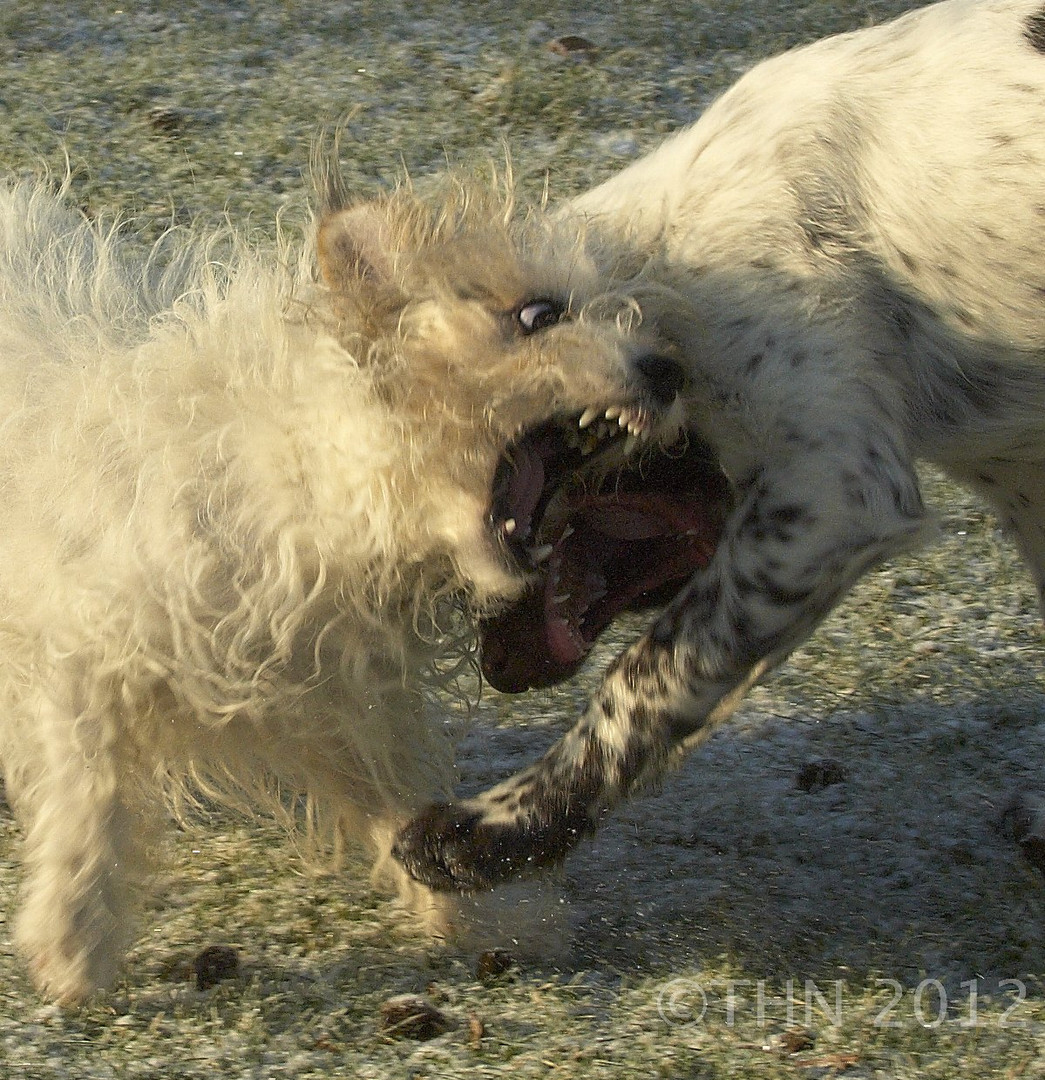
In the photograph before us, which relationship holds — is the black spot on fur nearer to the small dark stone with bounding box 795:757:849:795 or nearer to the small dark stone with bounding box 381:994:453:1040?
the small dark stone with bounding box 795:757:849:795

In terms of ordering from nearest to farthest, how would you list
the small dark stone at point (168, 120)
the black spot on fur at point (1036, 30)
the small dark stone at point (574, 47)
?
the black spot on fur at point (1036, 30)
the small dark stone at point (168, 120)
the small dark stone at point (574, 47)

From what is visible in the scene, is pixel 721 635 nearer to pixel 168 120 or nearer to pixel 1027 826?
pixel 1027 826

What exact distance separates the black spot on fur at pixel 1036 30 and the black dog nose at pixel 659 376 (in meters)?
1.08

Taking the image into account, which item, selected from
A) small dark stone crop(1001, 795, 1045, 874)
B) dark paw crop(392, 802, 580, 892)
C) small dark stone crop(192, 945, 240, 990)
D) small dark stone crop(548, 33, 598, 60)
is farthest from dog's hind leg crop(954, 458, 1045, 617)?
small dark stone crop(548, 33, 598, 60)

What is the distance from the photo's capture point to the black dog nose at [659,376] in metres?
2.90

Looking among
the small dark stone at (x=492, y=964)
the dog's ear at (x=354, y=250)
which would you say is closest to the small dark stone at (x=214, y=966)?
the small dark stone at (x=492, y=964)

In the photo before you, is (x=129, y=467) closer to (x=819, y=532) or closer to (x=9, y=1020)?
(x=9, y=1020)

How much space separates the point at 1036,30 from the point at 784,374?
3.04 feet

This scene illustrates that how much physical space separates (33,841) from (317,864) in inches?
25.0

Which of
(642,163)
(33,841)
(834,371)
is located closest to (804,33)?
(642,163)

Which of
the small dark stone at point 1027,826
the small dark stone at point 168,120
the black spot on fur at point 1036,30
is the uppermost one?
the black spot on fur at point 1036,30

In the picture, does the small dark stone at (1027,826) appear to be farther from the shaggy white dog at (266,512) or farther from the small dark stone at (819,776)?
the shaggy white dog at (266,512)

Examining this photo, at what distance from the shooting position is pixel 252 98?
6332 mm

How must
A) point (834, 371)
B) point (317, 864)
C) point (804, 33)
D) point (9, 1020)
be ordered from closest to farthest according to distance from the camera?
point (9, 1020) → point (834, 371) → point (317, 864) → point (804, 33)
